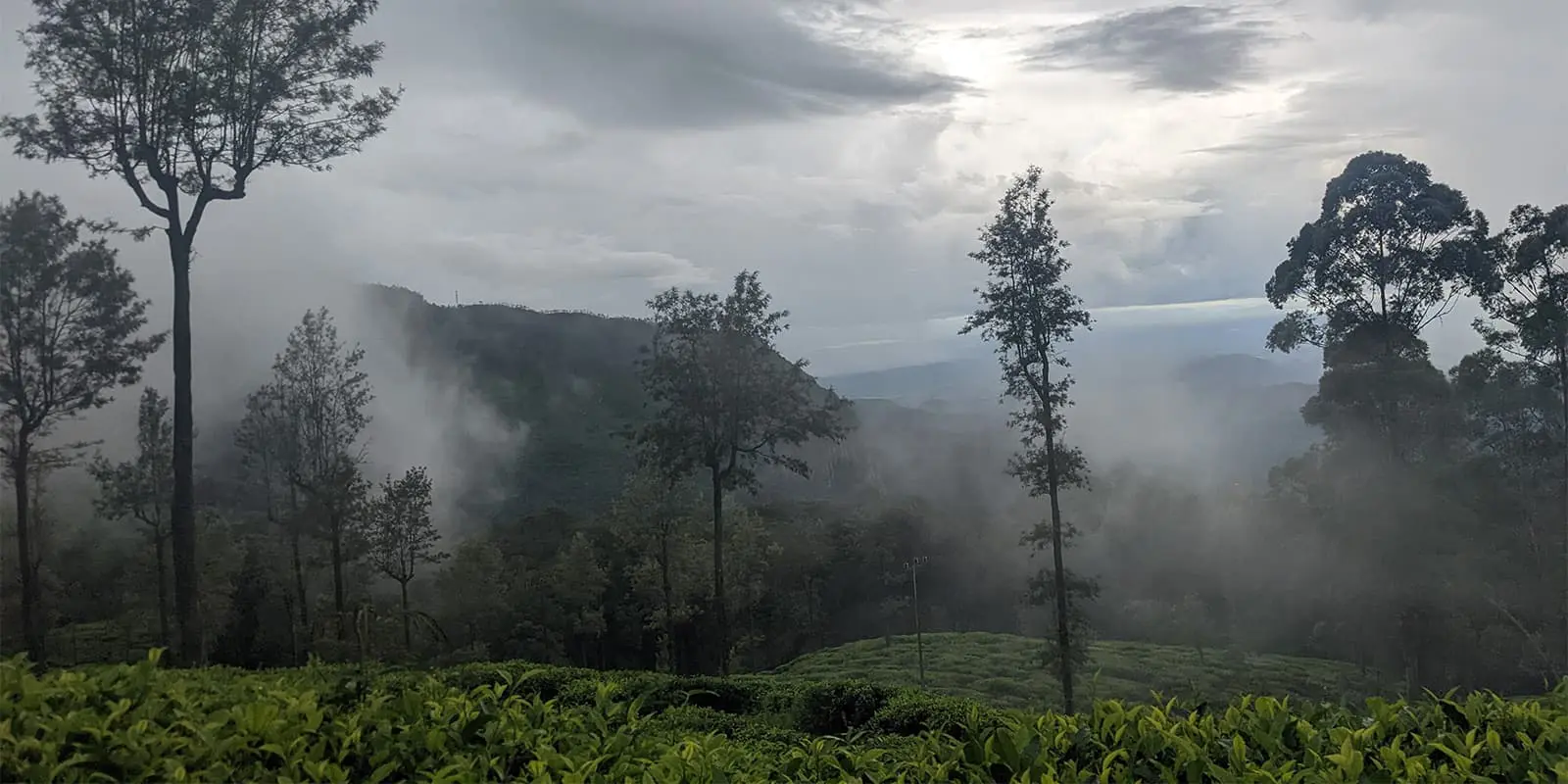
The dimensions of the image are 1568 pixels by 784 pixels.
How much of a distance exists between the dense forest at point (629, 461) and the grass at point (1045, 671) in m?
0.66

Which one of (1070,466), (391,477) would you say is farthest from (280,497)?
(1070,466)

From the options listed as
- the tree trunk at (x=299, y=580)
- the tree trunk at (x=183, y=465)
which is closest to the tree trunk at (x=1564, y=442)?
the tree trunk at (x=299, y=580)

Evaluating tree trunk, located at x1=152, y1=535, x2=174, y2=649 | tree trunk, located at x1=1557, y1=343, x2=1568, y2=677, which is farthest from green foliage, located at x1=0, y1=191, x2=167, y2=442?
tree trunk, located at x1=1557, y1=343, x2=1568, y2=677

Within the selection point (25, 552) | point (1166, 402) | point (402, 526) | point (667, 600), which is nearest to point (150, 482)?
point (25, 552)

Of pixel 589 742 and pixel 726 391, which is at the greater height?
pixel 726 391

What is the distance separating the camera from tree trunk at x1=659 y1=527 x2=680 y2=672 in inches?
517

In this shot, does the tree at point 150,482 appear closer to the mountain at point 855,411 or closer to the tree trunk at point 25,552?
the tree trunk at point 25,552

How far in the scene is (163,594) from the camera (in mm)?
6742

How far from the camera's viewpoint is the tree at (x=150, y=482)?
6324 millimetres

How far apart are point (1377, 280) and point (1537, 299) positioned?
1.67m

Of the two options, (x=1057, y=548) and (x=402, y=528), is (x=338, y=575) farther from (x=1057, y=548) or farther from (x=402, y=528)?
(x=1057, y=548)

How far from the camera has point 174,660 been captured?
5.40 meters

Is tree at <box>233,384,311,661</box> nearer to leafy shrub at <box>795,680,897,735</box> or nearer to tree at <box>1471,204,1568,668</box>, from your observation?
leafy shrub at <box>795,680,897,735</box>

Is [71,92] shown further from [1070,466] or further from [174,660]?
[1070,466]
